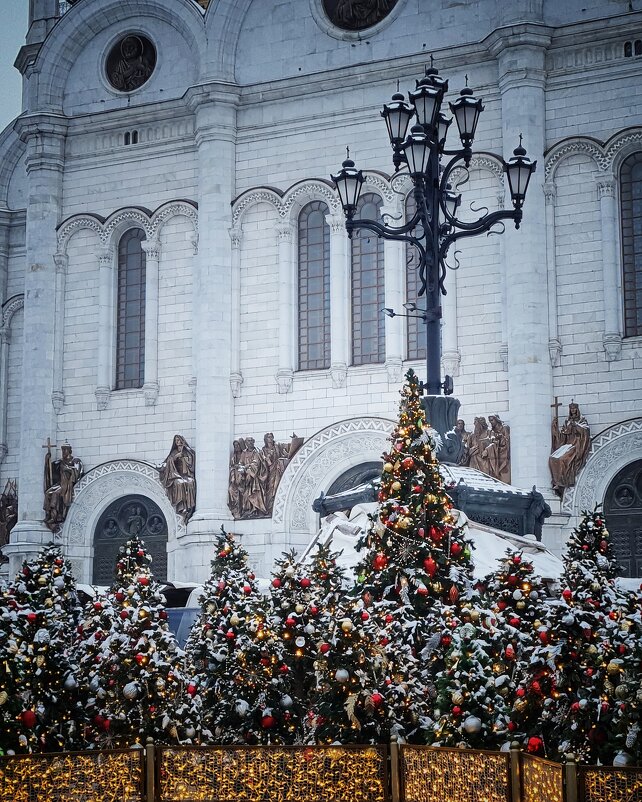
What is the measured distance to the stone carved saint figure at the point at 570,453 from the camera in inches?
952

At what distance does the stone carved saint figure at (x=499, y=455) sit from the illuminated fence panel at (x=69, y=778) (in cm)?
1630

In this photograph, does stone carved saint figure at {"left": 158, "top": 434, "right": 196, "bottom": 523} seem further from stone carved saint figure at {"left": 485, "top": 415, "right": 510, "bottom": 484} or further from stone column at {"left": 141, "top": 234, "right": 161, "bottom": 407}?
stone carved saint figure at {"left": 485, "top": 415, "right": 510, "bottom": 484}

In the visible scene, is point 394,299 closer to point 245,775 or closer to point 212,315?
point 212,315

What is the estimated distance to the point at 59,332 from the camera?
29.2 meters

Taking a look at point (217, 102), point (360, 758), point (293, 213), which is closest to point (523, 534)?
point (360, 758)

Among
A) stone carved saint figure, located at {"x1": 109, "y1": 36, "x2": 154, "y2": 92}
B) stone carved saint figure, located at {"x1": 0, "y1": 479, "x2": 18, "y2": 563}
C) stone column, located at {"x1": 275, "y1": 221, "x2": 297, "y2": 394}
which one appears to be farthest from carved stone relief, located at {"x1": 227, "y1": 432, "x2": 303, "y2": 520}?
stone carved saint figure, located at {"x1": 109, "y1": 36, "x2": 154, "y2": 92}

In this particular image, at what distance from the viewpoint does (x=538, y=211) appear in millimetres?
25047

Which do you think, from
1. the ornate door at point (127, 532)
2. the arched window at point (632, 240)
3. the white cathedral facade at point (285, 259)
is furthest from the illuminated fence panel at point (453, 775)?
the ornate door at point (127, 532)

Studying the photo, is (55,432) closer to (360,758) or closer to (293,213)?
(293,213)

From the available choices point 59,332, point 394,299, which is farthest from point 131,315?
point 394,299

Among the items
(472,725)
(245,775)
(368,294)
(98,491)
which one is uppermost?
(368,294)

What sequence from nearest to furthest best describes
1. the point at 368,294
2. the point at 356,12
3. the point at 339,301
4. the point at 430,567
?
the point at 430,567
the point at 339,301
the point at 368,294
the point at 356,12

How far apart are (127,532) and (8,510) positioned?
10.9 ft

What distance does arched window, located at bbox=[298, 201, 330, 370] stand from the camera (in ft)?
88.8
